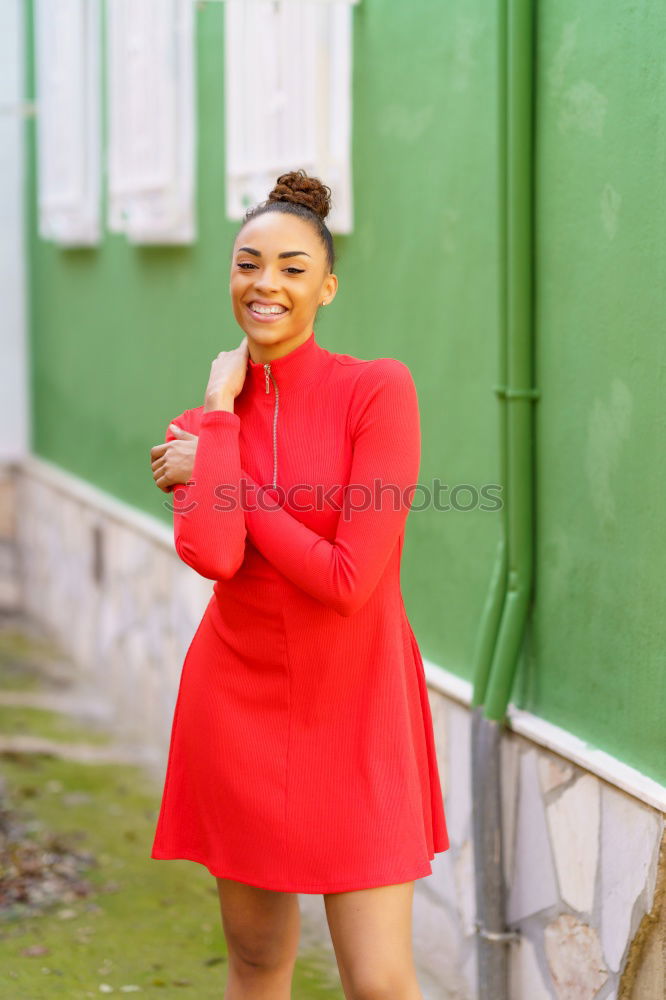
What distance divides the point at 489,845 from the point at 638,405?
1223mm

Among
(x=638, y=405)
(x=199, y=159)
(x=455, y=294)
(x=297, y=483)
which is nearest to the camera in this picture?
(x=297, y=483)

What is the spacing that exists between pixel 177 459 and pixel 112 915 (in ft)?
7.82

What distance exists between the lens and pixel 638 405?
3.06 m

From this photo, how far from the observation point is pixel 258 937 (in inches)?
106

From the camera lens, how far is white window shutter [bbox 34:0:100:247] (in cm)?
758

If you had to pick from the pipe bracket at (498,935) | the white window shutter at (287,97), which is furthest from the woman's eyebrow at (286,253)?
the white window shutter at (287,97)

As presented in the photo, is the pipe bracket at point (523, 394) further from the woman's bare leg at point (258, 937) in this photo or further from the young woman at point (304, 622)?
the woman's bare leg at point (258, 937)

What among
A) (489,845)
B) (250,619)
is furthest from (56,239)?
(250,619)

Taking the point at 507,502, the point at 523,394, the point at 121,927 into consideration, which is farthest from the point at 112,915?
the point at 523,394

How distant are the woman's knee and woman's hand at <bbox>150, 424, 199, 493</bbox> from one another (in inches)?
28.8

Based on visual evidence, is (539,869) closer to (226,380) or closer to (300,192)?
(226,380)

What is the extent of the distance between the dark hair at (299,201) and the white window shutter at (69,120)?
5.12 meters

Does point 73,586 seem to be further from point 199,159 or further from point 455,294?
point 455,294

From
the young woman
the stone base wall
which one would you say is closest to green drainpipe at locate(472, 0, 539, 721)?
the stone base wall
